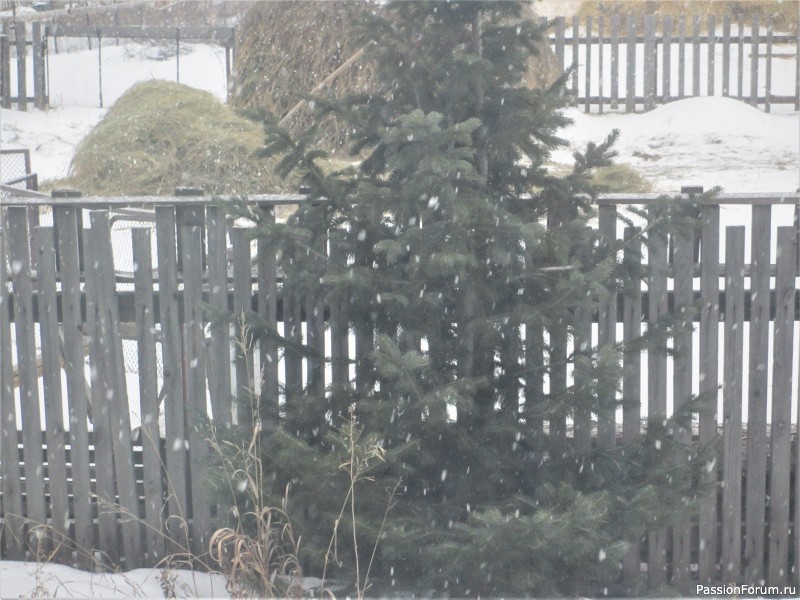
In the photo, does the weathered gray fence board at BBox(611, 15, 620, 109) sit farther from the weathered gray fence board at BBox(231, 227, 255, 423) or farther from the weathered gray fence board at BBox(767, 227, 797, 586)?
the weathered gray fence board at BBox(231, 227, 255, 423)

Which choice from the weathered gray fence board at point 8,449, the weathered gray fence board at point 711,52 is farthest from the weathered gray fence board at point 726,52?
the weathered gray fence board at point 8,449

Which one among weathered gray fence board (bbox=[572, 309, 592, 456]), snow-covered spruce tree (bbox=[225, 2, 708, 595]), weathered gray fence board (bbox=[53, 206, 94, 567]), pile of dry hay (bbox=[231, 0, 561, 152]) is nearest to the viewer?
snow-covered spruce tree (bbox=[225, 2, 708, 595])

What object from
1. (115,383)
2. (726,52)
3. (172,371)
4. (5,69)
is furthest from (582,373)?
(5,69)

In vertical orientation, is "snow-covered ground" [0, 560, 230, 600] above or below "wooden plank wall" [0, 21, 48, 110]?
below

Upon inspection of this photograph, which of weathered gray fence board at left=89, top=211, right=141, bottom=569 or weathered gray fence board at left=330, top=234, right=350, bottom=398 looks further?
weathered gray fence board at left=89, top=211, right=141, bottom=569

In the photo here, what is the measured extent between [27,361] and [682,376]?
2807 millimetres

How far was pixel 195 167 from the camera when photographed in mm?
11516

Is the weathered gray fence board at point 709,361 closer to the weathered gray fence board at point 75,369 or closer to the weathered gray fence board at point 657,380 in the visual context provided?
the weathered gray fence board at point 657,380

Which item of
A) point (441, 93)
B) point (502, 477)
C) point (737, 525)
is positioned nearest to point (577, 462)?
point (502, 477)

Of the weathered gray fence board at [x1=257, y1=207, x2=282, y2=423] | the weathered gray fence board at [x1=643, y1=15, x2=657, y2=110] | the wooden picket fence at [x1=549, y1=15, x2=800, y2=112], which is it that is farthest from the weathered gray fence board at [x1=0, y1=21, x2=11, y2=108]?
the weathered gray fence board at [x1=257, y1=207, x2=282, y2=423]

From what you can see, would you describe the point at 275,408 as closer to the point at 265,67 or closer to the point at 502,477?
the point at 502,477

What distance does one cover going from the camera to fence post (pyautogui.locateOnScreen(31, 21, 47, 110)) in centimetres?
1748

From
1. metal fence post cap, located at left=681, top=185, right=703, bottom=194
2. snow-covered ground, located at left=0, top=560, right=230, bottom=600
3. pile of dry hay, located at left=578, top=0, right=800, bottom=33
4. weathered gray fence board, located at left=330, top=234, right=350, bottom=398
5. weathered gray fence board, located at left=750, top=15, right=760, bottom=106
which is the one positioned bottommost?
snow-covered ground, located at left=0, top=560, right=230, bottom=600

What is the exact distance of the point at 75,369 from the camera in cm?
406
